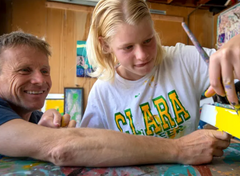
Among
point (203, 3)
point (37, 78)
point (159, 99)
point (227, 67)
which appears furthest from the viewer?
point (203, 3)

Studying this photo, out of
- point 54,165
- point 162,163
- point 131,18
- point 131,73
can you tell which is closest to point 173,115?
point 131,73

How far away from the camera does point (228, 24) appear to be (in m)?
2.60

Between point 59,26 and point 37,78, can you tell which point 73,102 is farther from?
point 37,78

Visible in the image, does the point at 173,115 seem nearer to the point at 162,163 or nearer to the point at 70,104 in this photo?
the point at 162,163

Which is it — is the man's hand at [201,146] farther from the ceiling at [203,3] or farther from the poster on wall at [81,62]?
the ceiling at [203,3]

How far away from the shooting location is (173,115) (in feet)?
3.28

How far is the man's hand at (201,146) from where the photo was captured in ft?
1.94

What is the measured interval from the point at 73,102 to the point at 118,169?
7.84 feet

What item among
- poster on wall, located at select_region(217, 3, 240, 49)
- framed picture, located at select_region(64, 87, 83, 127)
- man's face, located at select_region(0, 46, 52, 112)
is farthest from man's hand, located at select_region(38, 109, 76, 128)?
poster on wall, located at select_region(217, 3, 240, 49)

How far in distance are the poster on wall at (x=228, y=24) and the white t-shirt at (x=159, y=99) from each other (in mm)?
1801

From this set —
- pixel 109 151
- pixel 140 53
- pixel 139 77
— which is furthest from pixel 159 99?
pixel 109 151

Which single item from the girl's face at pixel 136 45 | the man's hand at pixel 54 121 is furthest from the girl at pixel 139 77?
the man's hand at pixel 54 121

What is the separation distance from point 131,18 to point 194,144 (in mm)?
600

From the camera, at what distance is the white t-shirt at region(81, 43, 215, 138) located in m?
1.00
